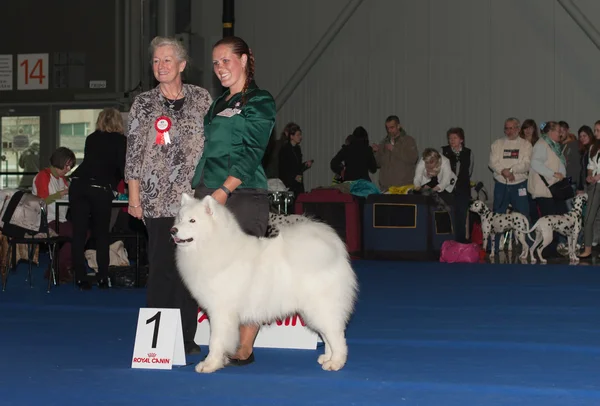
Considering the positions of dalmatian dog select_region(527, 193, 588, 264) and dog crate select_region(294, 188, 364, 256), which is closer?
dalmatian dog select_region(527, 193, 588, 264)

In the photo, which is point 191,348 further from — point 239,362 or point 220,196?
point 220,196

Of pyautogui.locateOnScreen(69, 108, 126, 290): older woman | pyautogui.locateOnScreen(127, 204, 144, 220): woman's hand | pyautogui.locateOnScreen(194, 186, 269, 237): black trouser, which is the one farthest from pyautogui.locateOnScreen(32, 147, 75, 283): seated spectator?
pyautogui.locateOnScreen(194, 186, 269, 237): black trouser

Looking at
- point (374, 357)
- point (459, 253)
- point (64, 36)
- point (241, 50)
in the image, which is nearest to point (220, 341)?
point (374, 357)

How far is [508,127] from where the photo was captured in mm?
11570

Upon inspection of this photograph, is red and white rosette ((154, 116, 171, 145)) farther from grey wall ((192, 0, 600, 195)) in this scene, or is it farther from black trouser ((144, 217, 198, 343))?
grey wall ((192, 0, 600, 195))

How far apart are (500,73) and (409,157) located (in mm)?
3744

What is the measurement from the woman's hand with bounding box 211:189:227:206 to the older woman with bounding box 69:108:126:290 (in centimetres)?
353

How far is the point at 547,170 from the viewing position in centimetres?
1120

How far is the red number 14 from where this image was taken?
1569cm

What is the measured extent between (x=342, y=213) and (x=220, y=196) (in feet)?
24.3

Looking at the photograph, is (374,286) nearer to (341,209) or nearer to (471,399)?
(341,209)

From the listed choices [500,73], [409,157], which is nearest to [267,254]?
[409,157]

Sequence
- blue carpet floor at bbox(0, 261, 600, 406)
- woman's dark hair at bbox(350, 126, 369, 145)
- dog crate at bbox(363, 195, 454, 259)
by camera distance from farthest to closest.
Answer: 1. woman's dark hair at bbox(350, 126, 369, 145)
2. dog crate at bbox(363, 195, 454, 259)
3. blue carpet floor at bbox(0, 261, 600, 406)

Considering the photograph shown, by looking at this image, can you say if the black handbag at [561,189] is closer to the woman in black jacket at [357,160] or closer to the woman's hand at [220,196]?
the woman in black jacket at [357,160]
